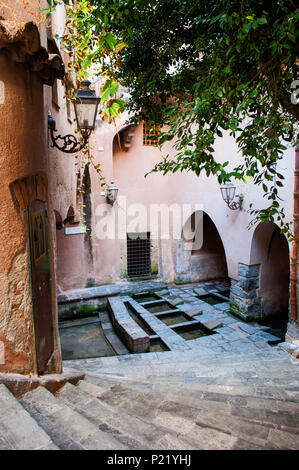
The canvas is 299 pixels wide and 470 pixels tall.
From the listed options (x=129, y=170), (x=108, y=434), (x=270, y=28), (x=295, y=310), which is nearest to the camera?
(x=108, y=434)

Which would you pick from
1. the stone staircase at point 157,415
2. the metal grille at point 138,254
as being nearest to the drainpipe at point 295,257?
the stone staircase at point 157,415

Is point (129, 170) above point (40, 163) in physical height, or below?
above

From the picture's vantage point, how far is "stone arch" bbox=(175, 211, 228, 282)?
12547 millimetres

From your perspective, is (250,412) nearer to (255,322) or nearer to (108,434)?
(108,434)

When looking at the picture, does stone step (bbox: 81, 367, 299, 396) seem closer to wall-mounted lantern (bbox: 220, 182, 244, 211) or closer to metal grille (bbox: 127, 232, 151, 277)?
wall-mounted lantern (bbox: 220, 182, 244, 211)

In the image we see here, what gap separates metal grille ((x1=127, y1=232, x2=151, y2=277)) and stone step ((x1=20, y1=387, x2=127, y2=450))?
951 cm

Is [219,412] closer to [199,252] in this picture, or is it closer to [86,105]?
[86,105]

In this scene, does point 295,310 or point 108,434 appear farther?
point 295,310

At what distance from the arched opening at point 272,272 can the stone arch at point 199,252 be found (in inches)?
139

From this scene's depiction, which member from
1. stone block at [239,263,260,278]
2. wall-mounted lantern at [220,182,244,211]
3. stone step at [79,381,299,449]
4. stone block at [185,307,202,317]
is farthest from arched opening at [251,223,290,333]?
stone step at [79,381,299,449]

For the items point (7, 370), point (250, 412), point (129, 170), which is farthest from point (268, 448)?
point (129, 170)

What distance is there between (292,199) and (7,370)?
6.41 m

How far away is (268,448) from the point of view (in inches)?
87.1

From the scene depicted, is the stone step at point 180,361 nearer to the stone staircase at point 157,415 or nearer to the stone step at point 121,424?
the stone staircase at point 157,415
